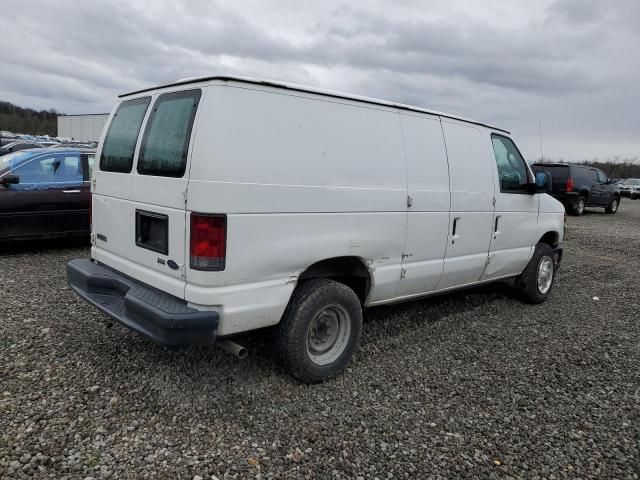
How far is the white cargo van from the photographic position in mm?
3164

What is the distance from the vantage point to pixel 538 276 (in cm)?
632

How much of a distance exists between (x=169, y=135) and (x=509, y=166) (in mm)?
3800

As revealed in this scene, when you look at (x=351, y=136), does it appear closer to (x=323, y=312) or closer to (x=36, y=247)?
(x=323, y=312)

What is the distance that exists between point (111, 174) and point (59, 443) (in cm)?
205

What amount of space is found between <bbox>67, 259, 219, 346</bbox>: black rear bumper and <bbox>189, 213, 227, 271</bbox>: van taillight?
307mm

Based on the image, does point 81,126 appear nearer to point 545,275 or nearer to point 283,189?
point 545,275

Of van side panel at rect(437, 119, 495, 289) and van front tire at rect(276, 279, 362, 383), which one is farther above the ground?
van side panel at rect(437, 119, 495, 289)

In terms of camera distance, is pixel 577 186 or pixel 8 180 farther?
pixel 577 186

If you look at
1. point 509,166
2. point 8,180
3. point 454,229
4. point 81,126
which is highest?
point 81,126

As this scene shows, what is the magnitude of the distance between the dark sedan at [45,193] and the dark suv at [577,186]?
1442cm

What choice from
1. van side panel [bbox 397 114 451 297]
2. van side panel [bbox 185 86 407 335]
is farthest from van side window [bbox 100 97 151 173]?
van side panel [bbox 397 114 451 297]

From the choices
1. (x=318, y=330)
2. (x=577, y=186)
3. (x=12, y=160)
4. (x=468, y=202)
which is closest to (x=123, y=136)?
(x=318, y=330)

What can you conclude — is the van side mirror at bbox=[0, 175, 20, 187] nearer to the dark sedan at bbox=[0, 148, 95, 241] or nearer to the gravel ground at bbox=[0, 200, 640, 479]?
the dark sedan at bbox=[0, 148, 95, 241]

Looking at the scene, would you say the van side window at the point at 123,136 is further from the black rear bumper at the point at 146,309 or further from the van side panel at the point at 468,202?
the van side panel at the point at 468,202
